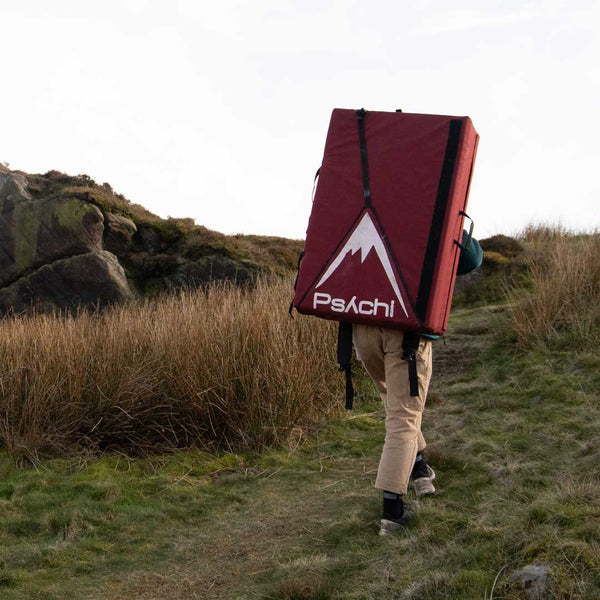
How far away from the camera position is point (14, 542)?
4.58 meters

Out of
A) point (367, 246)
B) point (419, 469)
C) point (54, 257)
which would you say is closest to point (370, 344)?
point (367, 246)

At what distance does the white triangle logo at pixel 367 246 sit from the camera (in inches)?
147

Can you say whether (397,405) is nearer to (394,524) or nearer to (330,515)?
(394,524)

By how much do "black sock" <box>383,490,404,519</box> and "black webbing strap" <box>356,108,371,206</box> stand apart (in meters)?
1.57

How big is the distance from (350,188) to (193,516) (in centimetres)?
249

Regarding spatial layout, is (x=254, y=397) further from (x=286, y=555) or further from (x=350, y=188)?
(x=350, y=188)

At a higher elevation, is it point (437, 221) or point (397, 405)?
point (437, 221)

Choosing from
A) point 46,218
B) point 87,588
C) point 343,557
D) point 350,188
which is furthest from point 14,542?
point 46,218

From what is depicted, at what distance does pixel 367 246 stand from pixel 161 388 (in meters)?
3.30

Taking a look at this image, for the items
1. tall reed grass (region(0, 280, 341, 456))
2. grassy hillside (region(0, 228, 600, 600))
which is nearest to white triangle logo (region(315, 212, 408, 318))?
grassy hillside (region(0, 228, 600, 600))

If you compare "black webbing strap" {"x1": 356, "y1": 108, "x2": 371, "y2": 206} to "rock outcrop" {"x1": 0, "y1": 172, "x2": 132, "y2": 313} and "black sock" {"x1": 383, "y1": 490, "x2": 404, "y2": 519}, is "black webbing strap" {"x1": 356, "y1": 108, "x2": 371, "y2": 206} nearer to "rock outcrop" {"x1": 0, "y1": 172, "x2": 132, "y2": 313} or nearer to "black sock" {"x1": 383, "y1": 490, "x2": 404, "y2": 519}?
"black sock" {"x1": 383, "y1": 490, "x2": 404, "y2": 519}

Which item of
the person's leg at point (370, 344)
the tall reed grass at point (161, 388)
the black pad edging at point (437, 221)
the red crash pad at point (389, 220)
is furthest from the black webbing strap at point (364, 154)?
the tall reed grass at point (161, 388)

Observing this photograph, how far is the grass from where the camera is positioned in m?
3.32

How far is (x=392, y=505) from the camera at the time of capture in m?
3.93
